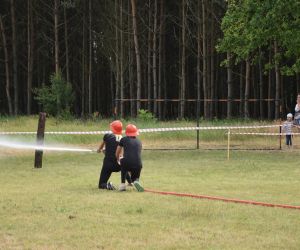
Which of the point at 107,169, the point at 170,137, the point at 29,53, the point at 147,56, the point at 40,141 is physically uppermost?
the point at 29,53

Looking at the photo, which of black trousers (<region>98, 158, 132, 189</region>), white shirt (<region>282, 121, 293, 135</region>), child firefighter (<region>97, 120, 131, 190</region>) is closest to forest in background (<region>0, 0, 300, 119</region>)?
white shirt (<region>282, 121, 293, 135</region>)

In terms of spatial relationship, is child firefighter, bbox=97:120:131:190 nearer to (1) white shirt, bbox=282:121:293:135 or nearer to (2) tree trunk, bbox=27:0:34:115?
(1) white shirt, bbox=282:121:293:135

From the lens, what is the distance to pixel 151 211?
1009 cm

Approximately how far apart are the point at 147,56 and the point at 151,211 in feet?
135

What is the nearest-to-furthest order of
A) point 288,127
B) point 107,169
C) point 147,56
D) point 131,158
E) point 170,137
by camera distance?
point 131,158 < point 107,169 < point 288,127 < point 170,137 < point 147,56

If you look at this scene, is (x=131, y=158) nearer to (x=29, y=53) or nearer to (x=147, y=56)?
(x=29, y=53)

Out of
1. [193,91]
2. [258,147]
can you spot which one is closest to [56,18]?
[193,91]

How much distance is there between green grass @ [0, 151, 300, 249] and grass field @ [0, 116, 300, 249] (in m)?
0.01

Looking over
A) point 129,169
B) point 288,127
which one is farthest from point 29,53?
point 129,169

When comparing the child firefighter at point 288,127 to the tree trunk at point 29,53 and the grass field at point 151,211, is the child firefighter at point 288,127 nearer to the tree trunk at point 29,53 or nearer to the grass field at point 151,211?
the grass field at point 151,211

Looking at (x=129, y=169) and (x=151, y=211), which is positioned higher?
(x=129, y=169)

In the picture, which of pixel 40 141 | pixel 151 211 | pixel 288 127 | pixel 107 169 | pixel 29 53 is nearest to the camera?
pixel 151 211

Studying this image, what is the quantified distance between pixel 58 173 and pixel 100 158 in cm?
457

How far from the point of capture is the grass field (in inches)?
314
